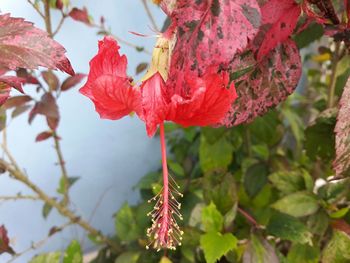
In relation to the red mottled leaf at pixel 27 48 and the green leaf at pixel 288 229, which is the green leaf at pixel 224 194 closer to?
the green leaf at pixel 288 229

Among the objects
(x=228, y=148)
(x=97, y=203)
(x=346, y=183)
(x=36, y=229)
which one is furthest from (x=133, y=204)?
(x=346, y=183)

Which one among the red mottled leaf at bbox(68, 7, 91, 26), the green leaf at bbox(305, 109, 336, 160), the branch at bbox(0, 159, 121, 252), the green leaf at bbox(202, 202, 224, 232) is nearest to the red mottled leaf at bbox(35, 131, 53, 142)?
the branch at bbox(0, 159, 121, 252)

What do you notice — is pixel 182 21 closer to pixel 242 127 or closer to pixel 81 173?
pixel 242 127

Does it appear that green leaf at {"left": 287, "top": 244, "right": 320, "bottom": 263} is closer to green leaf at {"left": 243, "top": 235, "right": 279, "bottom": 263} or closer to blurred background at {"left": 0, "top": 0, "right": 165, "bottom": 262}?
green leaf at {"left": 243, "top": 235, "right": 279, "bottom": 263}

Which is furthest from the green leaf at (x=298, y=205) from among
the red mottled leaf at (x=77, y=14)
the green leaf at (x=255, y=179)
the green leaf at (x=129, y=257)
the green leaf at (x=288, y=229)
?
the red mottled leaf at (x=77, y=14)

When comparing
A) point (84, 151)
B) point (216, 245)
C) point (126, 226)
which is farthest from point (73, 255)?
point (84, 151)

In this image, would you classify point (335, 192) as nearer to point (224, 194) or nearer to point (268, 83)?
point (224, 194)
